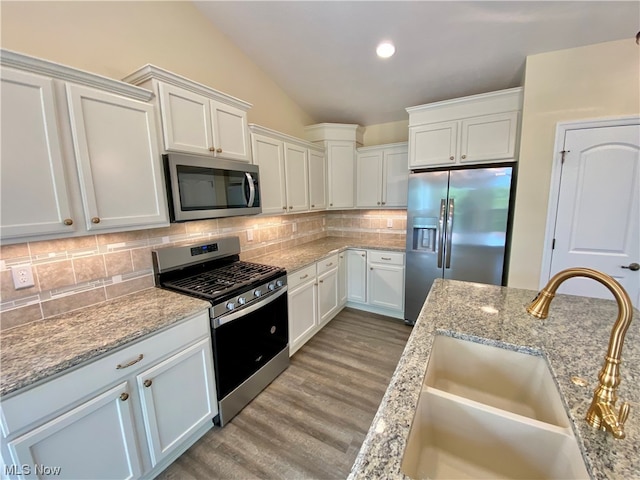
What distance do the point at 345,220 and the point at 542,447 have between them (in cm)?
353

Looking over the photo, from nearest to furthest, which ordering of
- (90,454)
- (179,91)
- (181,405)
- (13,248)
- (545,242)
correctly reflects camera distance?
(90,454), (13,248), (181,405), (179,91), (545,242)

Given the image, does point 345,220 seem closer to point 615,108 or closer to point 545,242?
point 545,242

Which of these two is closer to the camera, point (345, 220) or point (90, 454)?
point (90, 454)

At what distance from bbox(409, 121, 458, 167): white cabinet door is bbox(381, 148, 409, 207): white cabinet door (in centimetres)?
39

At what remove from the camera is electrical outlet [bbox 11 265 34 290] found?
1368mm

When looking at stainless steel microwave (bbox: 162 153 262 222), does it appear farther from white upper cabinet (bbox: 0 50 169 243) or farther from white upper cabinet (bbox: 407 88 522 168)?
white upper cabinet (bbox: 407 88 522 168)

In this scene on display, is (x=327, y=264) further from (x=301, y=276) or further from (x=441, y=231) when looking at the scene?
(x=441, y=231)

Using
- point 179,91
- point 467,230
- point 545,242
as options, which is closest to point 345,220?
point 467,230

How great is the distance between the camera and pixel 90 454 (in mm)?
1229

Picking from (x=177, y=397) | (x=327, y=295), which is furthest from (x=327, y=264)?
(x=177, y=397)

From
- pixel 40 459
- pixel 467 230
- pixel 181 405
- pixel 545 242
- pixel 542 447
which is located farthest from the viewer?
pixel 467 230

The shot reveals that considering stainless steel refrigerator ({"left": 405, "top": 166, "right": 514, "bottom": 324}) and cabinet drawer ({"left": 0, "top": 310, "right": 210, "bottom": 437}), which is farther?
stainless steel refrigerator ({"left": 405, "top": 166, "right": 514, "bottom": 324})

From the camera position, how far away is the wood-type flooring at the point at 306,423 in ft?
5.22

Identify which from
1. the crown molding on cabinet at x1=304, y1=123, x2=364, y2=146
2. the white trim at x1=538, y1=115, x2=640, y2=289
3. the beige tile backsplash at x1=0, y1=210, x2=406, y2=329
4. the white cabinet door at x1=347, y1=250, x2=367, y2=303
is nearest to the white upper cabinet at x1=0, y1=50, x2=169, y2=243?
the beige tile backsplash at x1=0, y1=210, x2=406, y2=329
